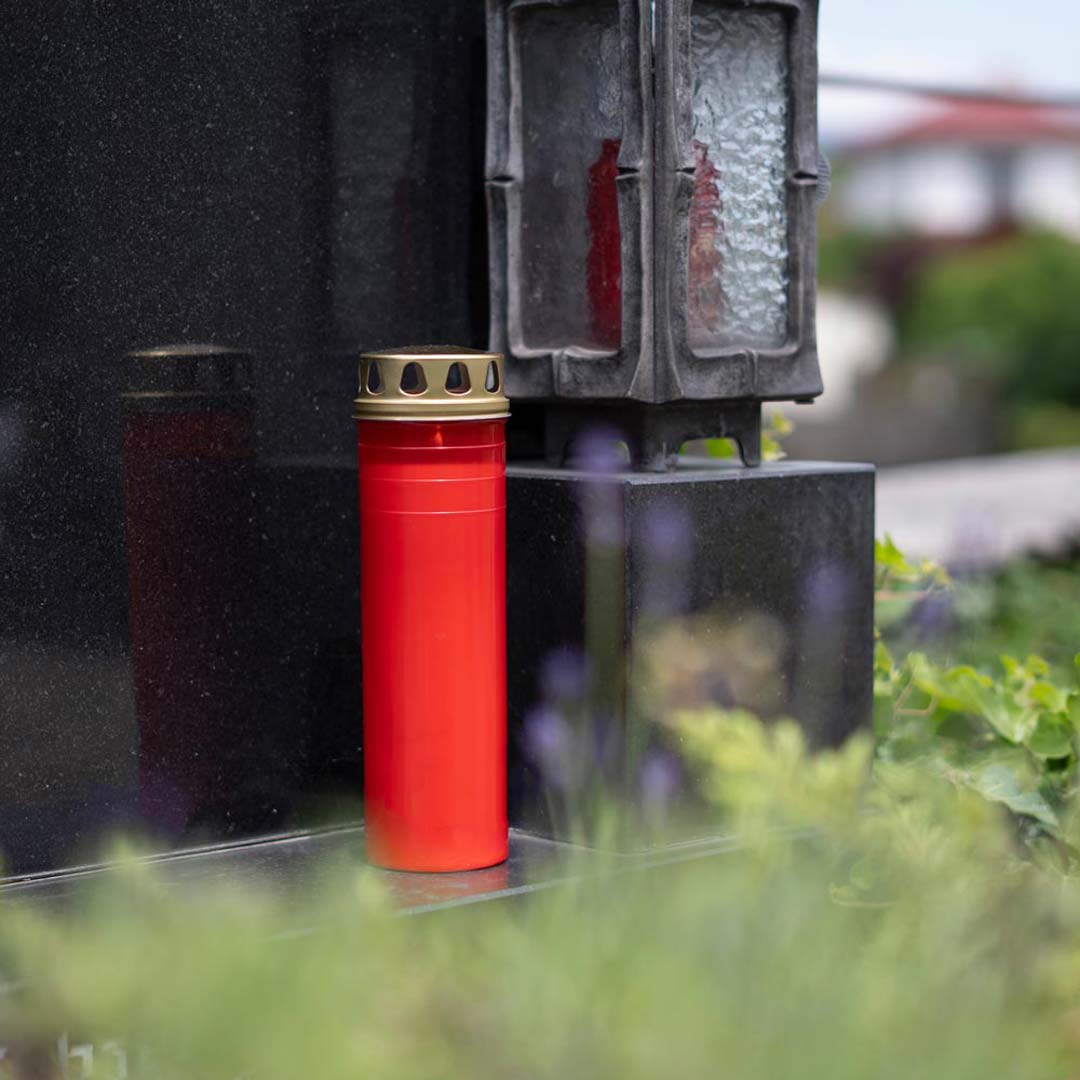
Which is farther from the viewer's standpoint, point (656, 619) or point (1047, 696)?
point (1047, 696)

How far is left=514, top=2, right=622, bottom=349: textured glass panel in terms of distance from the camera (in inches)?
122

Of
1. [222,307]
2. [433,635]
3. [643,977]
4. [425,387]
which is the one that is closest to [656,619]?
[433,635]

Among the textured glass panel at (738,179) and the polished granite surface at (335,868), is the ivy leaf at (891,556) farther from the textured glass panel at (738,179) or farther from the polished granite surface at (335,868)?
the polished granite surface at (335,868)

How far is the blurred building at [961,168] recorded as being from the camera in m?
58.7

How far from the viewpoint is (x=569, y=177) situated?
3.17 meters

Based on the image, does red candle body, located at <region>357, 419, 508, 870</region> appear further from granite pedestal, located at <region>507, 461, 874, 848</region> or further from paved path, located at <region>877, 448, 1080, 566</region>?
paved path, located at <region>877, 448, 1080, 566</region>

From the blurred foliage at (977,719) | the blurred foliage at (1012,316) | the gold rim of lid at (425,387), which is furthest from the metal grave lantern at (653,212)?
the blurred foliage at (1012,316)

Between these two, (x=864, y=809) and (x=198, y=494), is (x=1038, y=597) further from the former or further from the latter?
(x=198, y=494)

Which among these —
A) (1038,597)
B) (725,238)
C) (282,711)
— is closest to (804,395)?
(725,238)

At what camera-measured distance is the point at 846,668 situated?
3.31 meters

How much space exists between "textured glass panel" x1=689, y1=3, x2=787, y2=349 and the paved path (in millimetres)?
2737

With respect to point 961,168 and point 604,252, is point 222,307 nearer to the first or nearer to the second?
point 604,252

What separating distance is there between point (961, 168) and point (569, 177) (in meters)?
68.5

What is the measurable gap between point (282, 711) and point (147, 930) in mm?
1339
